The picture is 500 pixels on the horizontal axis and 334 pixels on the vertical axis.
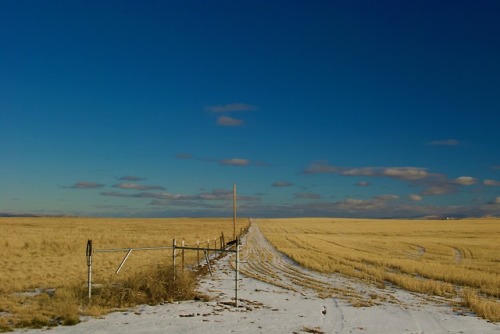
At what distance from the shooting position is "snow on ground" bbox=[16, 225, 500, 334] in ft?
40.1

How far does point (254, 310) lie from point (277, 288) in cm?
474

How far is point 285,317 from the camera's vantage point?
536 inches

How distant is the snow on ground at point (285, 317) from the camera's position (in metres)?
12.2

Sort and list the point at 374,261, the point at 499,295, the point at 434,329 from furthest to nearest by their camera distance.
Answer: the point at 374,261, the point at 499,295, the point at 434,329

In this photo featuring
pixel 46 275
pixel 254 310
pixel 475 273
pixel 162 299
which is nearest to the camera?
pixel 254 310

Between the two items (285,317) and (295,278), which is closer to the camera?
(285,317)

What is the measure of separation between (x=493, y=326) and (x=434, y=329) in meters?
1.69

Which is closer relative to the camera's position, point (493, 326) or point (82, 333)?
point (82, 333)

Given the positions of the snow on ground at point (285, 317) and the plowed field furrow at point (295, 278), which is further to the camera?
the plowed field furrow at point (295, 278)

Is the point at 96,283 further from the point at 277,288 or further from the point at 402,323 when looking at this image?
the point at 402,323

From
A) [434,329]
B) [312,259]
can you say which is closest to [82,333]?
[434,329]

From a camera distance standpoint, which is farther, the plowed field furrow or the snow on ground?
the plowed field furrow

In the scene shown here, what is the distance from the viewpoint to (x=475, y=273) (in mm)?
24547

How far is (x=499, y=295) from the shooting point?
61.6ft
